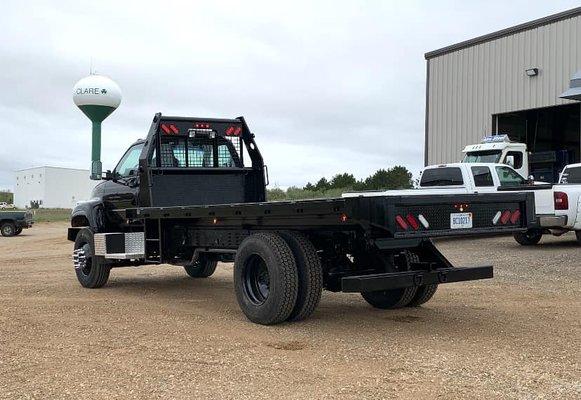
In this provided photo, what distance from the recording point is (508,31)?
22.5 meters

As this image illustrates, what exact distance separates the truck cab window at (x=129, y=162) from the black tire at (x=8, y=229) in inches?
795

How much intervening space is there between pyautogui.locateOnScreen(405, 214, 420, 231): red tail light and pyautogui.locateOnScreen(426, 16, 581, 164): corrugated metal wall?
1694cm

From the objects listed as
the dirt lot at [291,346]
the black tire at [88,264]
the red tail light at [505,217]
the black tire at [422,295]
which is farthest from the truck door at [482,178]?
the black tire at [88,264]

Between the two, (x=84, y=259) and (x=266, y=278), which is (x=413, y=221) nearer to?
(x=266, y=278)

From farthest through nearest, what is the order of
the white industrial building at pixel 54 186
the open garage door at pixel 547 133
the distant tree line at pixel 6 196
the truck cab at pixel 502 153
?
1. the distant tree line at pixel 6 196
2. the white industrial building at pixel 54 186
3. the open garage door at pixel 547 133
4. the truck cab at pixel 502 153

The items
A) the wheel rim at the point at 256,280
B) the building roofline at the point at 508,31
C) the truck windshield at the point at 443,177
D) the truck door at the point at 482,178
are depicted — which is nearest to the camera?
the wheel rim at the point at 256,280

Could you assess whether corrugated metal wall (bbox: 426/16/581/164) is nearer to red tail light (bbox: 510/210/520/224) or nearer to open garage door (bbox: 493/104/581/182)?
open garage door (bbox: 493/104/581/182)

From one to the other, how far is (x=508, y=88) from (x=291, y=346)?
19.3 metres

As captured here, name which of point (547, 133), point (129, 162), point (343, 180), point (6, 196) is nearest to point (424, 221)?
point (129, 162)

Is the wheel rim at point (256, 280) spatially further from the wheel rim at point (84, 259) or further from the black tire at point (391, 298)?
the wheel rim at point (84, 259)

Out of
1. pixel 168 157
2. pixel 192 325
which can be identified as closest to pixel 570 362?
pixel 192 325

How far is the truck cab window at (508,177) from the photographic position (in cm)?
1541

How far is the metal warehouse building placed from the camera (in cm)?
2088

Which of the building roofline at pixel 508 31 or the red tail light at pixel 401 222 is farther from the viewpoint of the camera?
the building roofline at pixel 508 31
